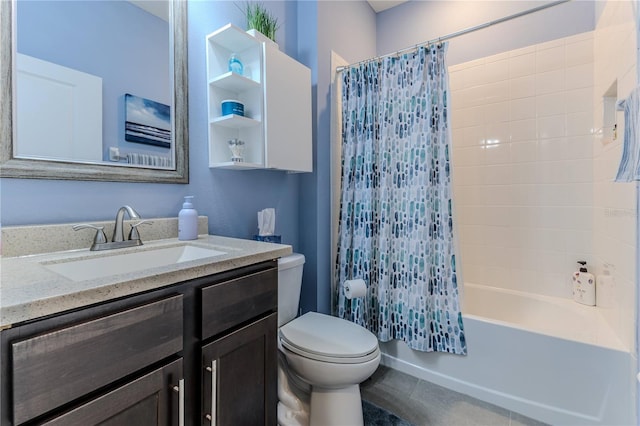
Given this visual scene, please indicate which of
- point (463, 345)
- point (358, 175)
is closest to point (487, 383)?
point (463, 345)

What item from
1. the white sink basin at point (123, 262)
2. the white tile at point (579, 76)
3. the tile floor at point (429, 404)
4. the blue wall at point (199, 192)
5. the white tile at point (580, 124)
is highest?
the white tile at point (579, 76)

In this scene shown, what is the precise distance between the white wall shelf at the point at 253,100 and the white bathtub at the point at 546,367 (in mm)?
1418

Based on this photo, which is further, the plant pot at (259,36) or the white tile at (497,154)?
the white tile at (497,154)

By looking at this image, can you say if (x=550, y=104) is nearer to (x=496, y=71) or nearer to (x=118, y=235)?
(x=496, y=71)

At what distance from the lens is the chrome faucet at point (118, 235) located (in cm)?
103

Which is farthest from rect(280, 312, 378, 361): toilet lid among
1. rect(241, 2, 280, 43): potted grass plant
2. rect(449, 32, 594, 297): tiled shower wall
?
rect(241, 2, 280, 43): potted grass plant

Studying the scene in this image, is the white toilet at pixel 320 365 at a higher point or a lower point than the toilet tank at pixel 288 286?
lower

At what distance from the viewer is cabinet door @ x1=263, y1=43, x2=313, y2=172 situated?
153cm

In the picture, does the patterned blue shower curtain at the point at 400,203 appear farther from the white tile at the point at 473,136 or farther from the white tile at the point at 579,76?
the white tile at the point at 579,76

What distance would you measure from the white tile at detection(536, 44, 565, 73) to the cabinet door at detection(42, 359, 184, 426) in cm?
270

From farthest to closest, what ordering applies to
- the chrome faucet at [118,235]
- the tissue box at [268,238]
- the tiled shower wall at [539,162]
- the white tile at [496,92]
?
the white tile at [496,92] < the tiled shower wall at [539,162] < the tissue box at [268,238] < the chrome faucet at [118,235]

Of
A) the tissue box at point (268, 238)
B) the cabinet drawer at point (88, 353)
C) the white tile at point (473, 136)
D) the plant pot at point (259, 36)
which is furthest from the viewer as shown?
the white tile at point (473, 136)

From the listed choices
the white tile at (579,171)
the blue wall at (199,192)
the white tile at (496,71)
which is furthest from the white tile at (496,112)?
the blue wall at (199,192)

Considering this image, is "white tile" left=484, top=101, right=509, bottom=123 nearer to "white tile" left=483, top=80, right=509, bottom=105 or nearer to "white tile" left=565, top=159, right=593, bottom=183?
"white tile" left=483, top=80, right=509, bottom=105
